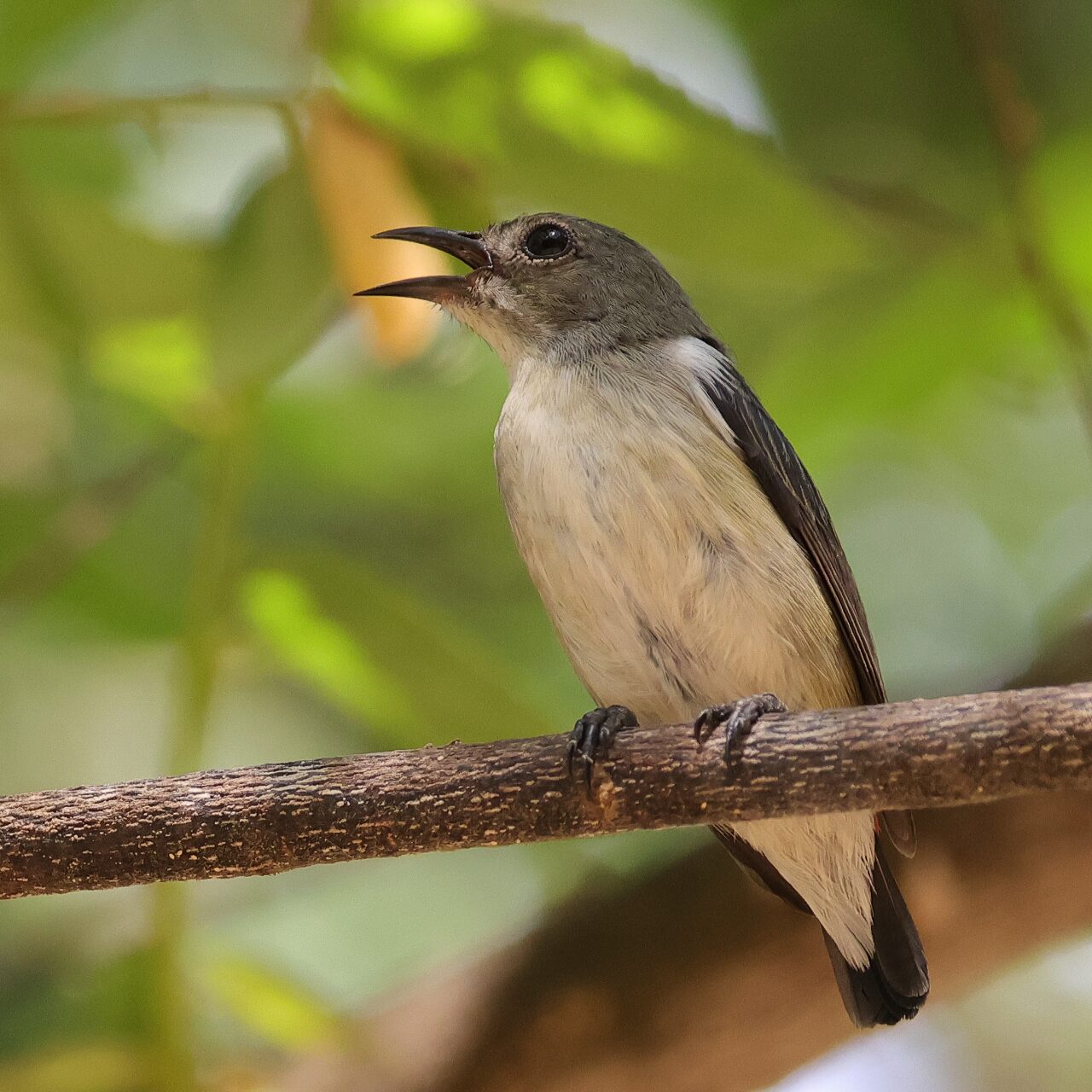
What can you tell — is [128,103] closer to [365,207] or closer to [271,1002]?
[365,207]

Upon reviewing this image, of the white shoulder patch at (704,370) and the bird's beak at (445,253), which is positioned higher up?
the bird's beak at (445,253)

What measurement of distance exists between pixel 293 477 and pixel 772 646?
143 cm

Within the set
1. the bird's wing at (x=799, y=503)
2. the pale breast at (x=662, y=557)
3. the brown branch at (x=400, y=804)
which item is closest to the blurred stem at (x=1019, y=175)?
the bird's wing at (x=799, y=503)

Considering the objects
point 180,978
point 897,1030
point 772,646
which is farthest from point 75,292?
point 897,1030

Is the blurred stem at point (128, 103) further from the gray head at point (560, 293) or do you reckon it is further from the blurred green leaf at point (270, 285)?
the gray head at point (560, 293)

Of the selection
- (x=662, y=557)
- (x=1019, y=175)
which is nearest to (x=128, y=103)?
(x=662, y=557)

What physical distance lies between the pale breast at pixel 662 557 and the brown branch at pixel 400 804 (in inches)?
20.0

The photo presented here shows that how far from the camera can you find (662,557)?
2.30 metres

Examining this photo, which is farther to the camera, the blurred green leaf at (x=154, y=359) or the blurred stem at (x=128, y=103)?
the blurred green leaf at (x=154, y=359)

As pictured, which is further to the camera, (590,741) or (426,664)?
(426,664)

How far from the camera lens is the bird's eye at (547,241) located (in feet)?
9.16

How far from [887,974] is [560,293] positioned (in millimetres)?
1425

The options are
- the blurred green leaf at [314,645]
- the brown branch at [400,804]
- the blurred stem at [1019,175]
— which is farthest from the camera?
the blurred stem at [1019,175]

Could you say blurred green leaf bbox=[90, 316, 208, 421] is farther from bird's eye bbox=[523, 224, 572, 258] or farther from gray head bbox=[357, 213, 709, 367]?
bird's eye bbox=[523, 224, 572, 258]
